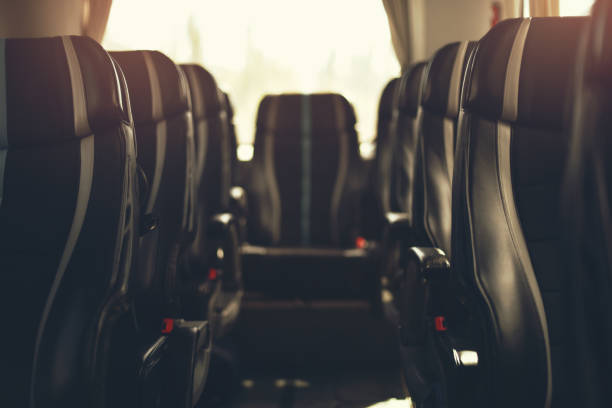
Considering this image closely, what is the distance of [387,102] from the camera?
262 cm

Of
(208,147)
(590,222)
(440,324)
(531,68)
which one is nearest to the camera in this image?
(590,222)

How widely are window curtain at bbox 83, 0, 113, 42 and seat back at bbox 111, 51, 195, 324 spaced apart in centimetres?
180

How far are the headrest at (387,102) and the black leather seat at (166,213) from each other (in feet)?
3.89

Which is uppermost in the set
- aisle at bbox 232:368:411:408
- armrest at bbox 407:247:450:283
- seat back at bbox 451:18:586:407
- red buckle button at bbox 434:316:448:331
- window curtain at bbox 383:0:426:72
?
window curtain at bbox 383:0:426:72

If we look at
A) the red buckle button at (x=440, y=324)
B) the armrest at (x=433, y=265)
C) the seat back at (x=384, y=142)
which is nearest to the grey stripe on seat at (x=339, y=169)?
the seat back at (x=384, y=142)

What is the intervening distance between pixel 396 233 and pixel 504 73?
1.11 m

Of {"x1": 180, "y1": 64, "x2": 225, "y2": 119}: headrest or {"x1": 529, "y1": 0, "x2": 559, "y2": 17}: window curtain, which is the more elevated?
{"x1": 529, "y1": 0, "x2": 559, "y2": 17}: window curtain

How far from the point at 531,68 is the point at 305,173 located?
2064 millimetres

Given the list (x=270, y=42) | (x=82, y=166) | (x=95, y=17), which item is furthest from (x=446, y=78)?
(x=95, y=17)

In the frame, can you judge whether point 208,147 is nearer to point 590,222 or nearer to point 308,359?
point 308,359

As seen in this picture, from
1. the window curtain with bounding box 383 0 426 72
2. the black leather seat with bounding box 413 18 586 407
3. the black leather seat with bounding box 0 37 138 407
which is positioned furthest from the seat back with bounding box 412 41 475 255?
the window curtain with bounding box 383 0 426 72

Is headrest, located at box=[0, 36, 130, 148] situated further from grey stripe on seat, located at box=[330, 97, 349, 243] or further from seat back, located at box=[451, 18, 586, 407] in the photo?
grey stripe on seat, located at box=[330, 97, 349, 243]

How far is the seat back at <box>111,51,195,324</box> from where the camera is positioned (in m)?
1.45

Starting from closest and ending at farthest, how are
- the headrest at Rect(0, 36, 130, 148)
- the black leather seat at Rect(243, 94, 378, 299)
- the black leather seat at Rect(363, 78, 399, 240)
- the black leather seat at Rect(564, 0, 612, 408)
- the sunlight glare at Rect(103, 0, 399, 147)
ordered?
the black leather seat at Rect(564, 0, 612, 408) → the headrest at Rect(0, 36, 130, 148) → the black leather seat at Rect(363, 78, 399, 240) → the black leather seat at Rect(243, 94, 378, 299) → the sunlight glare at Rect(103, 0, 399, 147)
